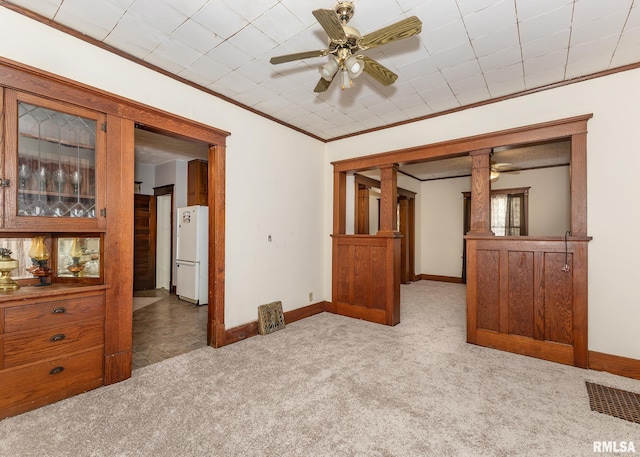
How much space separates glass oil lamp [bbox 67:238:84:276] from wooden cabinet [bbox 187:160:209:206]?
9.48 ft

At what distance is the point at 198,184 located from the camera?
5516 millimetres

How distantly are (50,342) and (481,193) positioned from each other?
423cm

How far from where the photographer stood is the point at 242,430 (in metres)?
1.89

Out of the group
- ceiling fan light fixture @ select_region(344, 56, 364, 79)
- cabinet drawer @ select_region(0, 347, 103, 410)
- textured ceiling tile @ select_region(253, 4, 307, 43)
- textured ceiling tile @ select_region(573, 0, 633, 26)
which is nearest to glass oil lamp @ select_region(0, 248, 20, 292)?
cabinet drawer @ select_region(0, 347, 103, 410)

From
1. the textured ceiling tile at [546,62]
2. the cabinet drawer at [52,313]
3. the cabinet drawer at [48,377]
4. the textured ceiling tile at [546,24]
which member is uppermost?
the textured ceiling tile at [546,24]

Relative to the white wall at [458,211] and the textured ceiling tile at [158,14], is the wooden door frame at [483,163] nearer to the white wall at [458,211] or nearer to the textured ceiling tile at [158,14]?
the textured ceiling tile at [158,14]

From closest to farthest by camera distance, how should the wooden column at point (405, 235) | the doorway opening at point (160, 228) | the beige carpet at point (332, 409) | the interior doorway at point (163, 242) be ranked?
the beige carpet at point (332, 409), the doorway opening at point (160, 228), the interior doorway at point (163, 242), the wooden column at point (405, 235)

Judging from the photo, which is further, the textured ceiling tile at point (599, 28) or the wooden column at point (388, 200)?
the wooden column at point (388, 200)

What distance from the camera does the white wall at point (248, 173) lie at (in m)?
2.22

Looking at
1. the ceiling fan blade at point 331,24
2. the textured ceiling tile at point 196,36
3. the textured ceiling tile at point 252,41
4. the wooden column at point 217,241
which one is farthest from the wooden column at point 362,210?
the ceiling fan blade at point 331,24

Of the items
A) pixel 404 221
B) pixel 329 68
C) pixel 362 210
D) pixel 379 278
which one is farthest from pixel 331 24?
pixel 404 221

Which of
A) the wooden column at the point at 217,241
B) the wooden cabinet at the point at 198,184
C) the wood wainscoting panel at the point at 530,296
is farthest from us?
the wooden cabinet at the point at 198,184

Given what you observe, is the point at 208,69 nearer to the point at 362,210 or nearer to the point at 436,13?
the point at 436,13

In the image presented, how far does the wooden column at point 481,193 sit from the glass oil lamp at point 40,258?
415 cm
